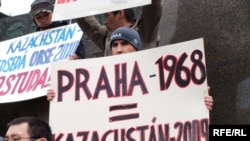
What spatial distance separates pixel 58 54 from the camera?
267 inches

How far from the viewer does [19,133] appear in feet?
12.7

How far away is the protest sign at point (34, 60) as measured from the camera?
6672 millimetres

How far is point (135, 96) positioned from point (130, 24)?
4.04 feet

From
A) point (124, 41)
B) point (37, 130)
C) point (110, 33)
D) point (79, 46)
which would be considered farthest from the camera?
point (79, 46)

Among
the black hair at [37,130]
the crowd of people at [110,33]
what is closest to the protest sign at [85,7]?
the crowd of people at [110,33]

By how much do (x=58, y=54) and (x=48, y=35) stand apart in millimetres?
319

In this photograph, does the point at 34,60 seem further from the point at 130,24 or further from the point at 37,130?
the point at 37,130

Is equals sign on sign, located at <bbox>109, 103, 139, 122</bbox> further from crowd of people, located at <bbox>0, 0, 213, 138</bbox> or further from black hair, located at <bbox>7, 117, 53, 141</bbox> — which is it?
black hair, located at <bbox>7, 117, 53, 141</bbox>

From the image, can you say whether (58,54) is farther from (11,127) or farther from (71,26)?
(11,127)

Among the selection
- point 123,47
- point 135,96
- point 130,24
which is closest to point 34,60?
point 130,24

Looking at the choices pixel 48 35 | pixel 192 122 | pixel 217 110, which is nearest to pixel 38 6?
pixel 48 35

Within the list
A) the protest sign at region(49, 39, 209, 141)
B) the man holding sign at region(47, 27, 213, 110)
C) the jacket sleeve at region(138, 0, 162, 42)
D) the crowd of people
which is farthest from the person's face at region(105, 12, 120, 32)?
the protest sign at region(49, 39, 209, 141)

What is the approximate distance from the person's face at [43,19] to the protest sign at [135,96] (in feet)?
5.49

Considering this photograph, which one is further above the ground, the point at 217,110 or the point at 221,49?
the point at 221,49
